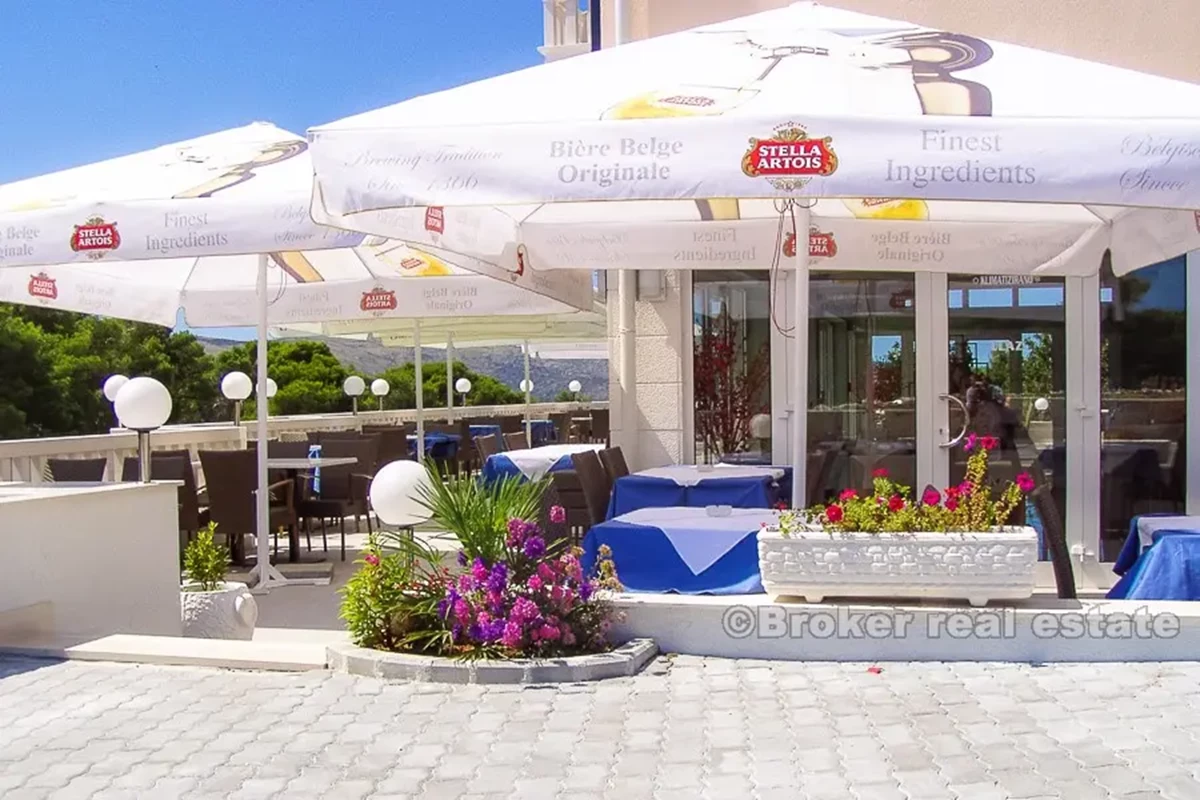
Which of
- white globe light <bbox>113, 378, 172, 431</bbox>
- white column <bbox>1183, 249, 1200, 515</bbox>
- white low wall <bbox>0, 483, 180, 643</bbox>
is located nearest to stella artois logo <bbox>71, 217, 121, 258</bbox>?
Result: white globe light <bbox>113, 378, 172, 431</bbox>

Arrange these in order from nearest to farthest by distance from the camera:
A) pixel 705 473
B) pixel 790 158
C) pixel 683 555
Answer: pixel 790 158
pixel 683 555
pixel 705 473

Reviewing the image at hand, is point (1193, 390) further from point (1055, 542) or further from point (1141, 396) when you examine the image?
point (1055, 542)

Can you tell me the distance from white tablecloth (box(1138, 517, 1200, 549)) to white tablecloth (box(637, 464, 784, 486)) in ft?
7.62

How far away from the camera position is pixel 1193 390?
7617mm

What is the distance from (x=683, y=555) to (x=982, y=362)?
330 centimetres

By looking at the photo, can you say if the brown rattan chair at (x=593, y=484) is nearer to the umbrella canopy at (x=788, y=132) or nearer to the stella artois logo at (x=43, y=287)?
the umbrella canopy at (x=788, y=132)

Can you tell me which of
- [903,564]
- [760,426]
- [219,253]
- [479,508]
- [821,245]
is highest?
[821,245]

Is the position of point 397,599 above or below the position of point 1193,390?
below

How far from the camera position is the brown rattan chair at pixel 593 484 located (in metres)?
7.27

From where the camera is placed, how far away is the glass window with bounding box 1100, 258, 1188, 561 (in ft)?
25.1

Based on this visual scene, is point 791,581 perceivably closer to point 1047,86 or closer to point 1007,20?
point 1047,86

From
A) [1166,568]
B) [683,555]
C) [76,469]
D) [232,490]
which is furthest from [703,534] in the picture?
[76,469]

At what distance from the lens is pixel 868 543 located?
4977mm

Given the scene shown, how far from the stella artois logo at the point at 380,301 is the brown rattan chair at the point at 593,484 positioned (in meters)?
2.85
